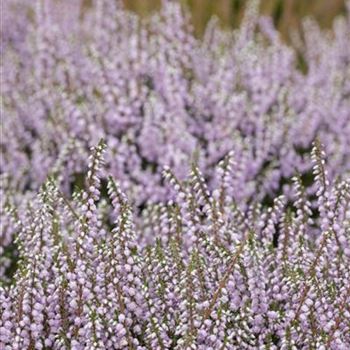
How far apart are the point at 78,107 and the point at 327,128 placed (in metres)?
1.80

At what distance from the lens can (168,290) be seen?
3445 mm

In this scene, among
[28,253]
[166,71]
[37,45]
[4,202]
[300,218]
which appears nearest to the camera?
[28,253]

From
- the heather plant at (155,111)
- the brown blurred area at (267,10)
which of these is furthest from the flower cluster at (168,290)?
the brown blurred area at (267,10)

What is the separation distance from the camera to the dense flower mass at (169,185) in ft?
11.1

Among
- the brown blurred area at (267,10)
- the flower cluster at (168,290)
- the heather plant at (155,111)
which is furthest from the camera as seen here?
the brown blurred area at (267,10)

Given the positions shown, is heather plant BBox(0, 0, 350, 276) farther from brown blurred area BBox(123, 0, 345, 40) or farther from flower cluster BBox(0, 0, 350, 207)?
brown blurred area BBox(123, 0, 345, 40)

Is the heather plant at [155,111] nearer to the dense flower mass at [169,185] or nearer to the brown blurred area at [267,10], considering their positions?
the dense flower mass at [169,185]

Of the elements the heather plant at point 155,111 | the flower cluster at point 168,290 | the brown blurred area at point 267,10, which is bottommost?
the flower cluster at point 168,290

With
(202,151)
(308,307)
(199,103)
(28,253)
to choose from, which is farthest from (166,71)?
(308,307)

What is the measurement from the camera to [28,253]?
372 cm

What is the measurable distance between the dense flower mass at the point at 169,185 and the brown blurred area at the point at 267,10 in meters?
0.97

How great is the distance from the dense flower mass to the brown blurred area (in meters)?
0.97

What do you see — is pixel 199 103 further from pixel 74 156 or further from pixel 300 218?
pixel 300 218

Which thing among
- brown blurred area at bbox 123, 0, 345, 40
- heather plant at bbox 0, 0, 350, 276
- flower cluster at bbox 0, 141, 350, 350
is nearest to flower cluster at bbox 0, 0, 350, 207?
heather plant at bbox 0, 0, 350, 276
